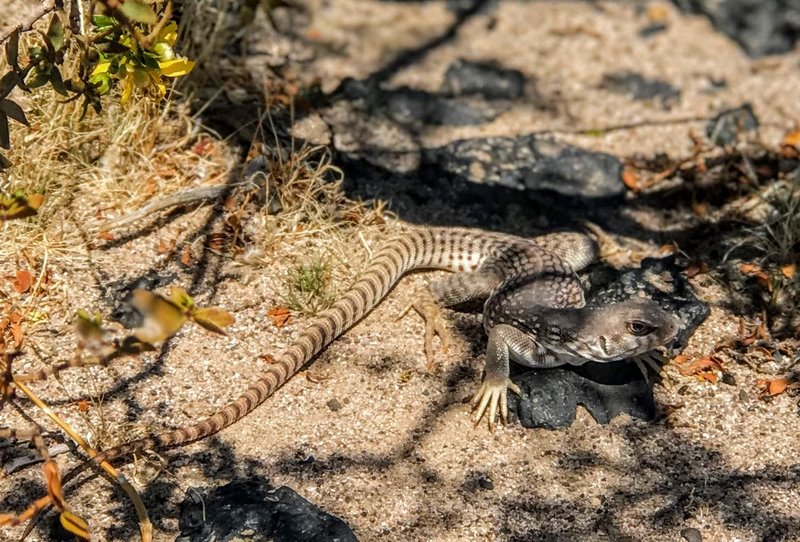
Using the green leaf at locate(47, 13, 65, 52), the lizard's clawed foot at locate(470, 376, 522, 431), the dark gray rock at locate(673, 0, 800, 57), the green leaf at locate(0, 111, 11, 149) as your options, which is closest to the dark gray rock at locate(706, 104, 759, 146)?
the dark gray rock at locate(673, 0, 800, 57)

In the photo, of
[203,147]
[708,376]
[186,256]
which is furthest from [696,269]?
[203,147]

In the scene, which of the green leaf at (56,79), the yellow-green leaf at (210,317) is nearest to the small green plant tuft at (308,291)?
the green leaf at (56,79)

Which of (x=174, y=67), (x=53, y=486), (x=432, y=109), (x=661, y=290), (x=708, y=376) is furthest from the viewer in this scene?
(x=432, y=109)

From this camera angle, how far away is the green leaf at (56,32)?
12.5ft

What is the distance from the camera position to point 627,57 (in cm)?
755

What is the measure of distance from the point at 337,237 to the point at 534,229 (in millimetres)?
1314

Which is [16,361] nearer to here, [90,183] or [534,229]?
[90,183]

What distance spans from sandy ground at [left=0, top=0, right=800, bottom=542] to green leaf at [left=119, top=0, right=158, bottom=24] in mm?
1666

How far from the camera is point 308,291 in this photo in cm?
483

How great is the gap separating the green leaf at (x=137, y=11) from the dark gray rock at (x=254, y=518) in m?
1.93

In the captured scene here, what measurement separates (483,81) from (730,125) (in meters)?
1.87

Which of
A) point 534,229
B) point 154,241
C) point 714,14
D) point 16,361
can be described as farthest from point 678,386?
point 714,14

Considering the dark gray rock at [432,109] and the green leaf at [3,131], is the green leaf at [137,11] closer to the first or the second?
the green leaf at [3,131]

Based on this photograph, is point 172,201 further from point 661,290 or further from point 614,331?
point 661,290
